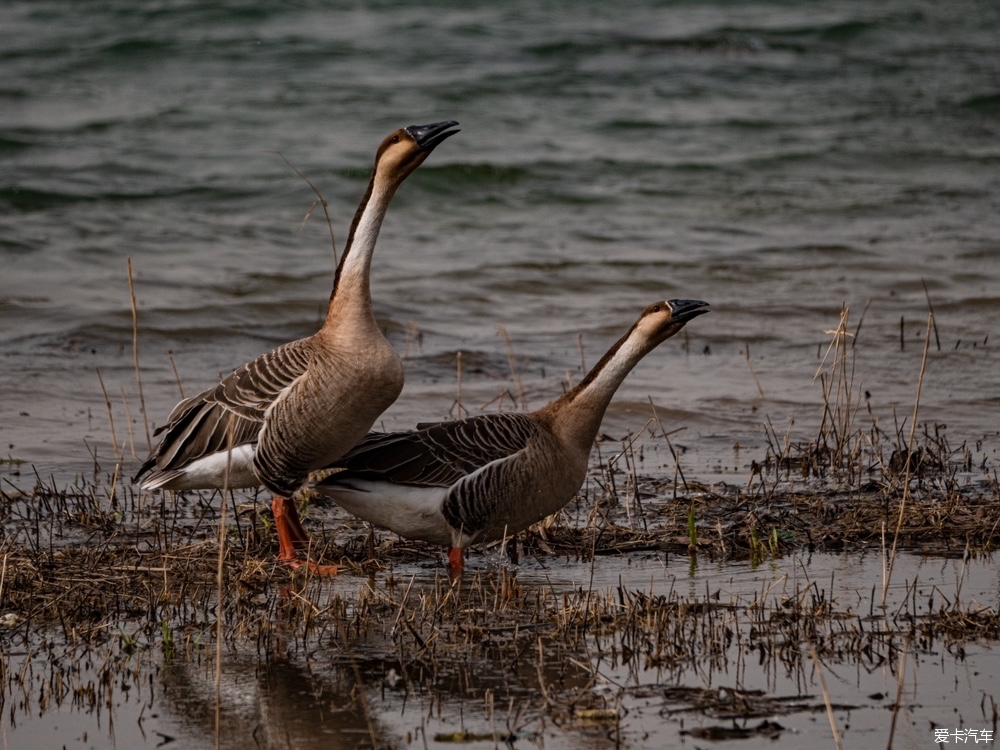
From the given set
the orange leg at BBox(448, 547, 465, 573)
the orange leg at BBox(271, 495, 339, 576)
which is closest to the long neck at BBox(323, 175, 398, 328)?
the orange leg at BBox(271, 495, 339, 576)

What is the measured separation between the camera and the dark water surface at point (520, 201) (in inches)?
464

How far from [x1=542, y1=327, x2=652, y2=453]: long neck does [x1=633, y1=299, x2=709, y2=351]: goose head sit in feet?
0.17

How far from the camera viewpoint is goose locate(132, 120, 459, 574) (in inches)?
278

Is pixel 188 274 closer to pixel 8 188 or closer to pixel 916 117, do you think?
pixel 8 188

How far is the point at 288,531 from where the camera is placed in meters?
7.28

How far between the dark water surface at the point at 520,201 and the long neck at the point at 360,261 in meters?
2.81

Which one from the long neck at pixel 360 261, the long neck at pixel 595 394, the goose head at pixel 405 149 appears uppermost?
the goose head at pixel 405 149

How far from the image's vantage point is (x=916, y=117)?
26.8 meters

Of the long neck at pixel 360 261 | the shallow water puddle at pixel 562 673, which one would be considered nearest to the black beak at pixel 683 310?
the shallow water puddle at pixel 562 673

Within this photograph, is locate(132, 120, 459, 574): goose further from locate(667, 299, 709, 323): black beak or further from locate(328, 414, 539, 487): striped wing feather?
locate(667, 299, 709, 323): black beak

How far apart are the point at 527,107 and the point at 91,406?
54.0 ft

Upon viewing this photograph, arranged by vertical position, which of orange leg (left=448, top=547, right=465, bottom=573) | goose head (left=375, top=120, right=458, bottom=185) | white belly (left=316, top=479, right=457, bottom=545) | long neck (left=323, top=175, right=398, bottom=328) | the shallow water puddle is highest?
goose head (left=375, top=120, right=458, bottom=185)

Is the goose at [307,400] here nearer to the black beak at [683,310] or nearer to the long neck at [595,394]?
the long neck at [595,394]

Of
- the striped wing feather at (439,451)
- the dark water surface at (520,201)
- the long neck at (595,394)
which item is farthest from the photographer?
the dark water surface at (520,201)
